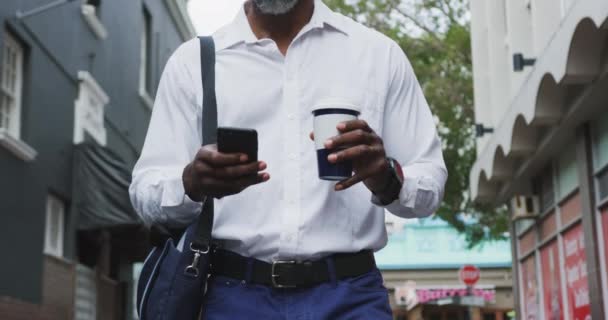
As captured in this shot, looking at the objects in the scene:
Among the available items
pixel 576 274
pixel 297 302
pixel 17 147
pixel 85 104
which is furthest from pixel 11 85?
pixel 297 302

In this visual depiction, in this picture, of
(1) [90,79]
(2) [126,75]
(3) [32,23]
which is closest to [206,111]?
(3) [32,23]

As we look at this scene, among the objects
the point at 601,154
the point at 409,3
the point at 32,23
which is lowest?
the point at 601,154

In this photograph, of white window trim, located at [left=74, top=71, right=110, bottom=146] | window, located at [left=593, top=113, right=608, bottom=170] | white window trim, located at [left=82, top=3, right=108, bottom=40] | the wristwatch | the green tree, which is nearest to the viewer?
the wristwatch

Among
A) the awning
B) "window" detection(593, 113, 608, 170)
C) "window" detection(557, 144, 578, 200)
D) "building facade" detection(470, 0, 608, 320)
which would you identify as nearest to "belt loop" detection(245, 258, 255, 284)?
"building facade" detection(470, 0, 608, 320)

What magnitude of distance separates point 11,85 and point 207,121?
10790mm

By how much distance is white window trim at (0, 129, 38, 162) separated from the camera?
1241 centimetres

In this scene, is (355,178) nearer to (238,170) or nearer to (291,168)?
(238,170)

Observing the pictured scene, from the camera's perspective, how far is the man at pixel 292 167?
2.90m

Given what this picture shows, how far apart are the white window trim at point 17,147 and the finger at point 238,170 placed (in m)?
10.1

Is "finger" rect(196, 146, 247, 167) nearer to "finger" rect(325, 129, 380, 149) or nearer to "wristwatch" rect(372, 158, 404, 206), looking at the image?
"finger" rect(325, 129, 380, 149)

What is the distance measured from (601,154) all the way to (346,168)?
9093 mm

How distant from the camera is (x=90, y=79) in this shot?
16703 mm

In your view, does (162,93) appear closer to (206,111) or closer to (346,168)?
(206,111)

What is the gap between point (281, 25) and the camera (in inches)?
130
